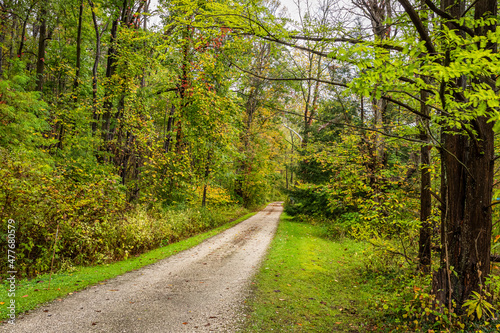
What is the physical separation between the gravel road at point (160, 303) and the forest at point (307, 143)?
5.94 ft

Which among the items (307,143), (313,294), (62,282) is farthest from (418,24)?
(307,143)

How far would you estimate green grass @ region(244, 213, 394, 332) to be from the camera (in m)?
4.06

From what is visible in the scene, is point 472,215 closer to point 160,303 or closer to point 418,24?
point 418,24

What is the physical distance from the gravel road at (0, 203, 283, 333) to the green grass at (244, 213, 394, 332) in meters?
0.44

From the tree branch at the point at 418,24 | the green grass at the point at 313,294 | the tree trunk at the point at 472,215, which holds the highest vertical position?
the tree branch at the point at 418,24

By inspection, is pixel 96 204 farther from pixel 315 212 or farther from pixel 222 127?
pixel 315 212

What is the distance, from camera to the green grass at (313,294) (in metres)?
4.06

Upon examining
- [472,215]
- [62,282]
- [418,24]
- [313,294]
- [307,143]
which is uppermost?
[418,24]

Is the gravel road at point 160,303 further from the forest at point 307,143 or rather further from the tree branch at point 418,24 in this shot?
the tree branch at point 418,24

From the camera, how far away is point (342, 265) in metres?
7.41

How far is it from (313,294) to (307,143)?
252 inches

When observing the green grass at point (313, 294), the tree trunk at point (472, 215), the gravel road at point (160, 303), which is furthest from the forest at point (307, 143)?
the gravel road at point (160, 303)

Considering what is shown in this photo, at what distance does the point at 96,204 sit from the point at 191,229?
534 cm

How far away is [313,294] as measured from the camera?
524 centimetres
